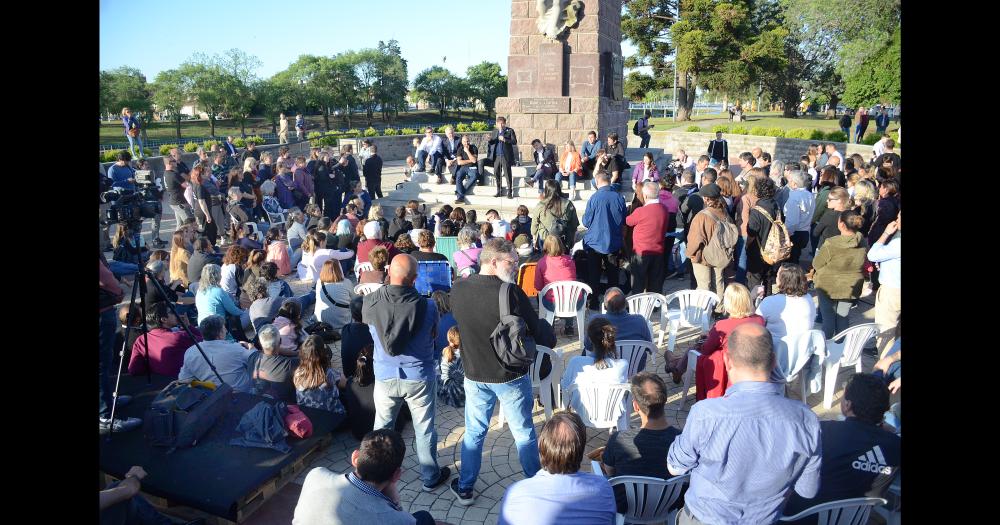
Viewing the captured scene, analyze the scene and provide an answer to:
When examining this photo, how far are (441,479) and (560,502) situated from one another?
184 cm

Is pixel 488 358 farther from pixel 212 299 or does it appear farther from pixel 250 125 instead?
pixel 250 125

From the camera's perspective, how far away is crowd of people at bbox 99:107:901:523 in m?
2.70

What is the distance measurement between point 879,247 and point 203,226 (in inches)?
415

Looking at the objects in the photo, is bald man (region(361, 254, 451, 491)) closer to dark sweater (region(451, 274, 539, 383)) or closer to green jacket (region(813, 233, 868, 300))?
dark sweater (region(451, 274, 539, 383))

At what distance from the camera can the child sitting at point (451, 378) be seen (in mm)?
5316

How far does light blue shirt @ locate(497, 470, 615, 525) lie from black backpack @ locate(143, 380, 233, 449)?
2.70 meters

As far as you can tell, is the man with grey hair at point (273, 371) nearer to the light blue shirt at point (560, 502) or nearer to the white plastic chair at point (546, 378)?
the white plastic chair at point (546, 378)

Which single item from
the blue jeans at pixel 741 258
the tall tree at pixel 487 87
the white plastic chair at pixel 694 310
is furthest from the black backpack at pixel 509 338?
the tall tree at pixel 487 87

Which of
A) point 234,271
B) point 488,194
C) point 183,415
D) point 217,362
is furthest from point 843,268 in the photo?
point 488,194

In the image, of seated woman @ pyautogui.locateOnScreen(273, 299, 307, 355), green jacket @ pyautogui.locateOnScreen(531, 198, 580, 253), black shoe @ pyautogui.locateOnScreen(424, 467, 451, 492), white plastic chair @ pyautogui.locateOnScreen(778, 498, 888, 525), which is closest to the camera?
white plastic chair @ pyautogui.locateOnScreen(778, 498, 888, 525)

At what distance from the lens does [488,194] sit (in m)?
13.6

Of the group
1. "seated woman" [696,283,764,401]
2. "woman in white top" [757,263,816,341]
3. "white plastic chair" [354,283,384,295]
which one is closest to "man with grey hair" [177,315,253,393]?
"white plastic chair" [354,283,384,295]
